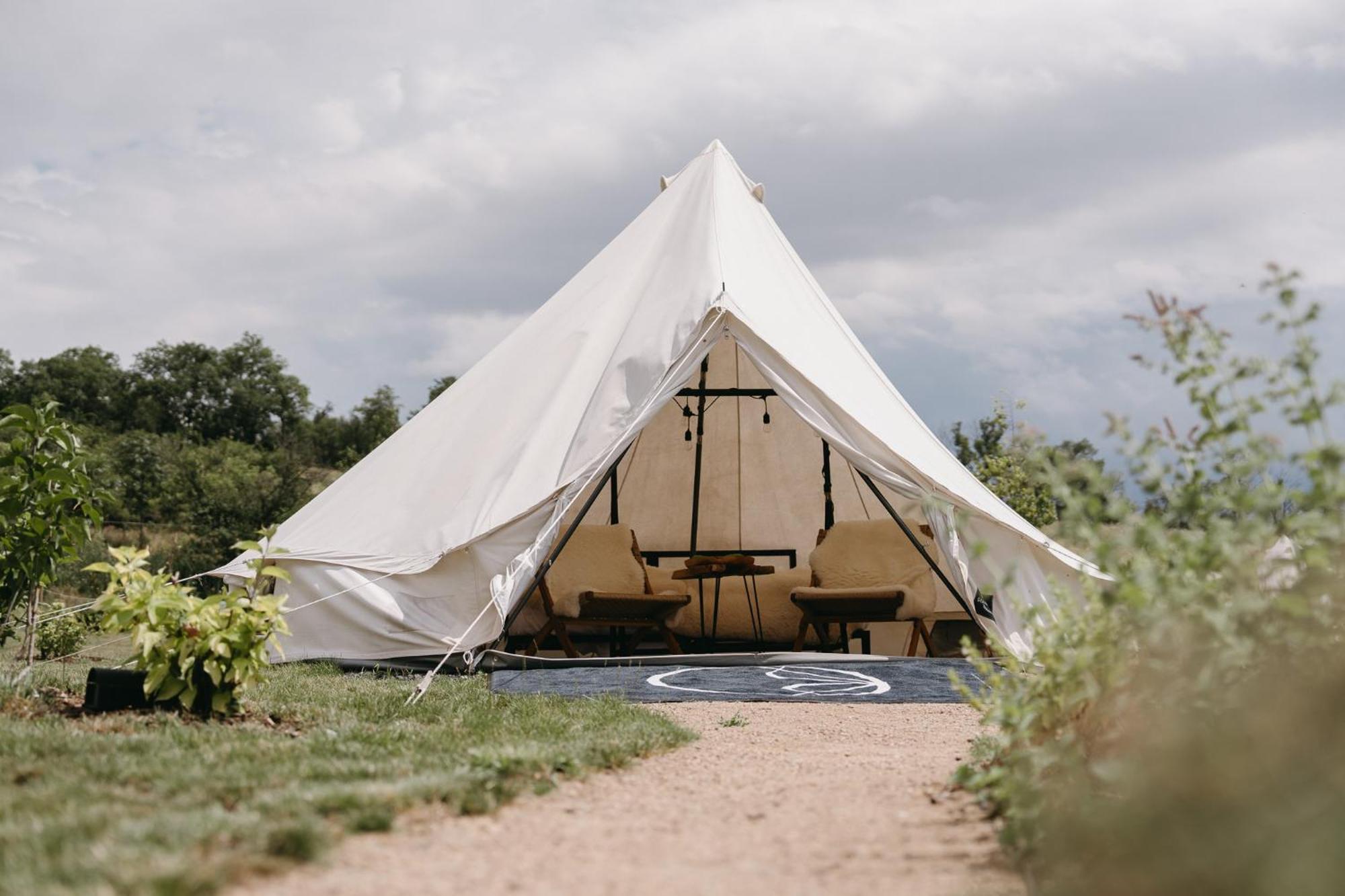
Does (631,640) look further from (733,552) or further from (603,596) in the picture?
(733,552)

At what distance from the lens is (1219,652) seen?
1884 millimetres

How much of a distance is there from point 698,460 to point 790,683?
4266 millimetres

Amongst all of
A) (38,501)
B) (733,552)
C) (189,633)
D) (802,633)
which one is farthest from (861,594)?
(38,501)

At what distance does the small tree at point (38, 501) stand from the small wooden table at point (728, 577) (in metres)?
4.04

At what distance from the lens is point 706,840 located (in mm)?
2145

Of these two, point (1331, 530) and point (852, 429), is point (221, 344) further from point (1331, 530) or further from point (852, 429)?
point (1331, 530)

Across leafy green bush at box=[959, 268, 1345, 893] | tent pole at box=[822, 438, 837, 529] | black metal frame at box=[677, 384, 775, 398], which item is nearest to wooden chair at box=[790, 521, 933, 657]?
tent pole at box=[822, 438, 837, 529]

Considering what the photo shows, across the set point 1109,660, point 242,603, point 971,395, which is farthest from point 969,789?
point 971,395

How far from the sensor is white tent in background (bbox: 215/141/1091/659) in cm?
545

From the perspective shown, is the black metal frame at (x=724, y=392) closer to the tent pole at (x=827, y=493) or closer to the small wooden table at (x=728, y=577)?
the tent pole at (x=827, y=493)

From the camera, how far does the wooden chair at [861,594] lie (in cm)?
646

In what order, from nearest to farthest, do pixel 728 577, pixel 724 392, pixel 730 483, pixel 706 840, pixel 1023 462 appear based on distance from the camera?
pixel 706 840
pixel 728 577
pixel 724 392
pixel 1023 462
pixel 730 483

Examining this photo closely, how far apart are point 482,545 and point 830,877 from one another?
3.77m

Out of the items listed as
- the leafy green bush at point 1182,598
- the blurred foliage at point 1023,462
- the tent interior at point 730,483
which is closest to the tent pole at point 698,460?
the tent interior at point 730,483
